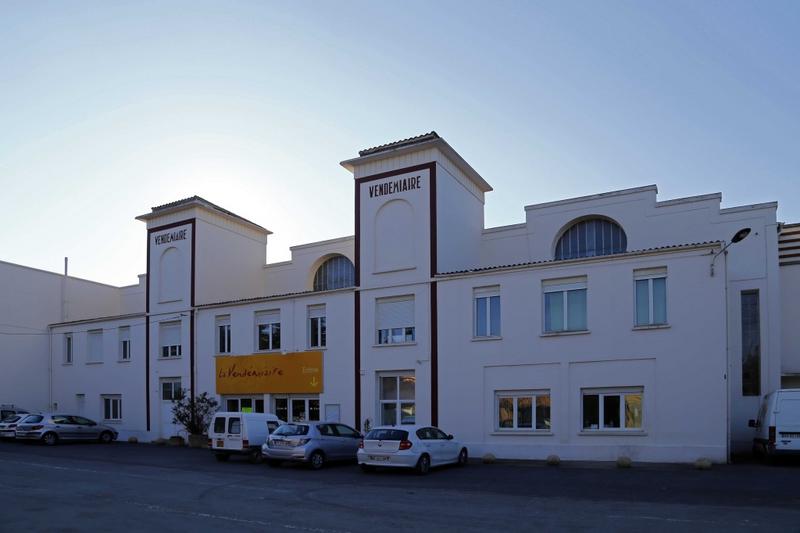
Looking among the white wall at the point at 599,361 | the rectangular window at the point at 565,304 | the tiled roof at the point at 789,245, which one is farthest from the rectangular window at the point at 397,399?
the tiled roof at the point at 789,245

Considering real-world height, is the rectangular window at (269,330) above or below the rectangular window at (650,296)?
below

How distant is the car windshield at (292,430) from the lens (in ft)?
73.4

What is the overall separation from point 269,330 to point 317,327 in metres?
2.68

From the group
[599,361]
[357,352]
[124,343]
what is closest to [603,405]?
[599,361]

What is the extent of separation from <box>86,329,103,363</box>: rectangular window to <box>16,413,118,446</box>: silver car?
16.3ft

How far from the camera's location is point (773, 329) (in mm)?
24953

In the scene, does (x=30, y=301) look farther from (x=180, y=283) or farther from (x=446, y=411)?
(x=446, y=411)

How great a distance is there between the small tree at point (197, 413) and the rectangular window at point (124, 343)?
19.9 feet

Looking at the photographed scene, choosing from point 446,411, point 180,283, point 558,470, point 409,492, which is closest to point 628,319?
point 558,470

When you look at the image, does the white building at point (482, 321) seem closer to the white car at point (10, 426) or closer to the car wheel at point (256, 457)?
the car wheel at point (256, 457)

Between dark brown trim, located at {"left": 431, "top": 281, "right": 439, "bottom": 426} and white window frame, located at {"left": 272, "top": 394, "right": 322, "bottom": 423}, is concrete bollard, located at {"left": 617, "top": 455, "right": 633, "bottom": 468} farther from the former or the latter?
white window frame, located at {"left": 272, "top": 394, "right": 322, "bottom": 423}

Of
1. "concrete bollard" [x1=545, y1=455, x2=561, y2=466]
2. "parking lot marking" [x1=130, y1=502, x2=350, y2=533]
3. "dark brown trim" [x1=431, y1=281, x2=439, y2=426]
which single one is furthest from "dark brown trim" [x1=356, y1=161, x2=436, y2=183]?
"parking lot marking" [x1=130, y1=502, x2=350, y2=533]

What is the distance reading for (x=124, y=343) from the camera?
3706 centimetres

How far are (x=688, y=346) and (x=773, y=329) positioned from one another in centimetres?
532
